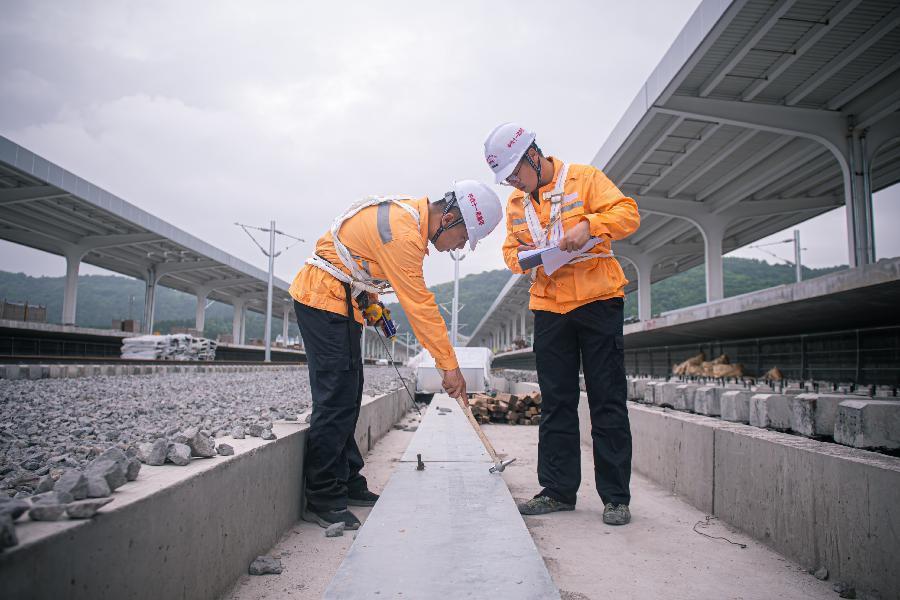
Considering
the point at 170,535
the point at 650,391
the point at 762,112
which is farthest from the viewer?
the point at 762,112

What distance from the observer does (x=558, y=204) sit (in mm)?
3203

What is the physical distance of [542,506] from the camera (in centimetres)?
317

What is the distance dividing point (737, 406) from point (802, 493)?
122 centimetres

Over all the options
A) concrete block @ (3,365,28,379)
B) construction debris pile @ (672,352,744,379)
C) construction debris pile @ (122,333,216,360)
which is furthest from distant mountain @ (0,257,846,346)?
concrete block @ (3,365,28,379)

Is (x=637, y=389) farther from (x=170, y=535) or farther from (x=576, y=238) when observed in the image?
(x=170, y=535)

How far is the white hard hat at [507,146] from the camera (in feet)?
10.5

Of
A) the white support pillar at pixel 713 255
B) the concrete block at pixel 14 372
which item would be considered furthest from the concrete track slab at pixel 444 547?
the white support pillar at pixel 713 255

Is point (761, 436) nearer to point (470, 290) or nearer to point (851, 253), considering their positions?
point (851, 253)

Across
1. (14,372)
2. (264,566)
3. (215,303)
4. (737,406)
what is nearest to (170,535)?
(264,566)

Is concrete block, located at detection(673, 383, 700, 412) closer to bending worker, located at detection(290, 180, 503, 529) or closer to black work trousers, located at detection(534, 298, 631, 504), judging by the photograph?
black work trousers, located at detection(534, 298, 631, 504)

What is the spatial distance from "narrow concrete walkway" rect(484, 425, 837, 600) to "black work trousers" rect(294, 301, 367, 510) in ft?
3.70

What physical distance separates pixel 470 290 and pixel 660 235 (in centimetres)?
8678

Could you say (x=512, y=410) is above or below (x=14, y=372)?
below

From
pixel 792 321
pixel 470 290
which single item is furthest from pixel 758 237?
pixel 470 290
